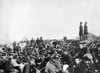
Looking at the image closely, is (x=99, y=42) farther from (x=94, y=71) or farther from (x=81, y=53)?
(x=94, y=71)

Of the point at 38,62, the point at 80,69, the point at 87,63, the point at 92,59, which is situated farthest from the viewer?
the point at 38,62

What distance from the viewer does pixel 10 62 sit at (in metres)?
9.86

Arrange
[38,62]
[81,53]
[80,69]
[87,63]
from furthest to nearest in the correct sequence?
[38,62]
[81,53]
[87,63]
[80,69]

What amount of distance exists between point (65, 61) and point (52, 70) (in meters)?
1.88

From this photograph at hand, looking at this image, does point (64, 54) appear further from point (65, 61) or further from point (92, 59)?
point (92, 59)

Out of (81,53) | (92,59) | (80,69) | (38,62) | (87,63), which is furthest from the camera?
(38,62)

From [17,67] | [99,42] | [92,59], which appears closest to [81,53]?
[92,59]

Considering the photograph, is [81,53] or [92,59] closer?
[92,59]

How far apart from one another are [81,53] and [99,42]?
134 centimetres

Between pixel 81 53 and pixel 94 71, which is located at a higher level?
pixel 81 53

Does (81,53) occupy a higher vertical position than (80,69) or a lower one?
higher

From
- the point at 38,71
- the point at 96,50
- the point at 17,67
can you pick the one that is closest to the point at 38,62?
the point at 17,67

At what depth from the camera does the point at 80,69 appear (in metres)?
7.21

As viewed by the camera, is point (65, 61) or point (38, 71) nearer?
point (38, 71)
